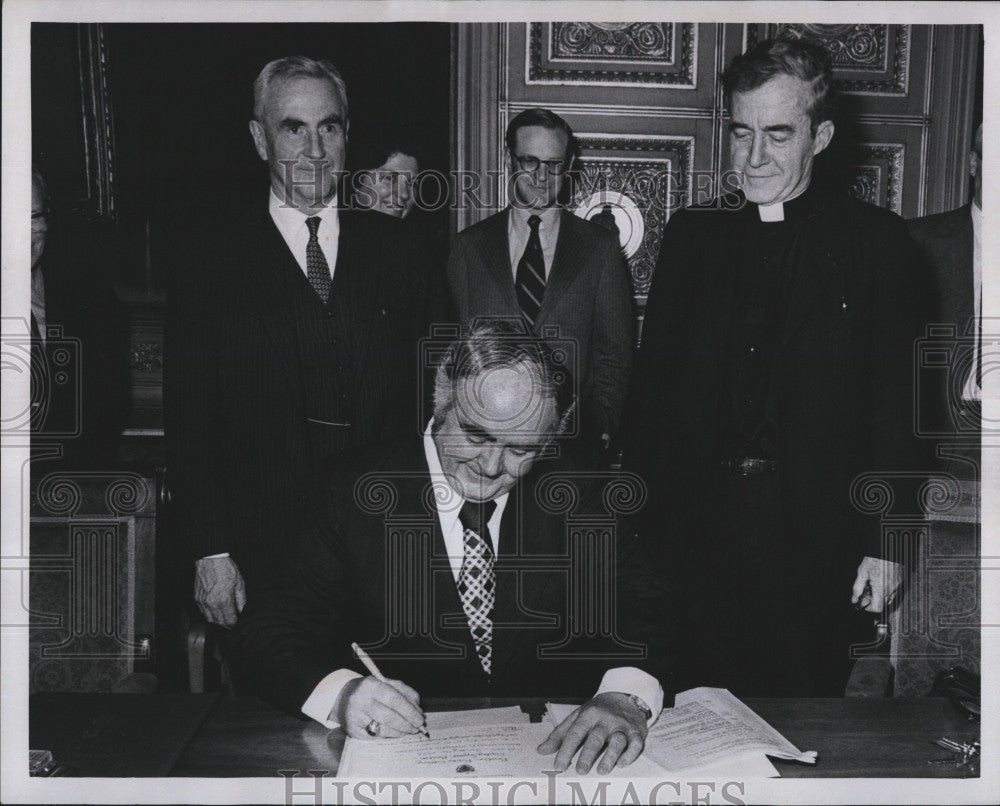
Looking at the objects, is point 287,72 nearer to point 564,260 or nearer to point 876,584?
point 564,260

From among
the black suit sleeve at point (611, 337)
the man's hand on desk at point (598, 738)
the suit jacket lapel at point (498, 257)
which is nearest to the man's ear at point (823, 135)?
the black suit sleeve at point (611, 337)

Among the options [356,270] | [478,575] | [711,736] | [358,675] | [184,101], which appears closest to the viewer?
[711,736]

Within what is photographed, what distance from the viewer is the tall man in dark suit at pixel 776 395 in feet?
7.76

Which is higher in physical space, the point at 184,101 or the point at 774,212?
the point at 184,101

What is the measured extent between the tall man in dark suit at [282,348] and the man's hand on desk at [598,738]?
2.94 feet

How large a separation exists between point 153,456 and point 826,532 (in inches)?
67.6

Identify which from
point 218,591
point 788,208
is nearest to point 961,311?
point 788,208

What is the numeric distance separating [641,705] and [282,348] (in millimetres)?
1221

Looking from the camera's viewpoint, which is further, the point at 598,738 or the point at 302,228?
the point at 302,228

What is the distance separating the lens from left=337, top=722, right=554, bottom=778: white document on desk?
162cm

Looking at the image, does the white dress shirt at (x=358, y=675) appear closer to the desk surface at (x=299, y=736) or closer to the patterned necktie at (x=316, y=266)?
the desk surface at (x=299, y=736)

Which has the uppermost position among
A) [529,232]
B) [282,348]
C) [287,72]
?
[287,72]

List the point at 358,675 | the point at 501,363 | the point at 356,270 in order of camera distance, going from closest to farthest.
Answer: the point at 358,675 < the point at 501,363 < the point at 356,270

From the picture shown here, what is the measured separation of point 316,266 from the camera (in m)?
2.40
